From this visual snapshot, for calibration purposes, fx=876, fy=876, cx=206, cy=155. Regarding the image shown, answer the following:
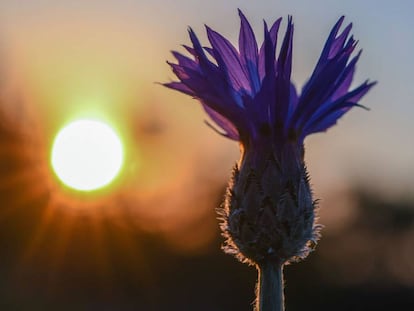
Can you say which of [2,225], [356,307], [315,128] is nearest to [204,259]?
[356,307]

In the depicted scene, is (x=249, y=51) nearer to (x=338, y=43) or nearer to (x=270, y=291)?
(x=338, y=43)

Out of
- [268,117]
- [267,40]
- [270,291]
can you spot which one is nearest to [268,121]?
[268,117]

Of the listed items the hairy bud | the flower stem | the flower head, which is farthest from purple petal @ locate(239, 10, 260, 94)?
the flower stem

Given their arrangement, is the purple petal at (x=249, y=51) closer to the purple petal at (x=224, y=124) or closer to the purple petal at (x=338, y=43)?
the purple petal at (x=224, y=124)

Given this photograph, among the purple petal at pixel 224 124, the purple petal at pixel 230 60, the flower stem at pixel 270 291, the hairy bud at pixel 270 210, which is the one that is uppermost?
the purple petal at pixel 230 60

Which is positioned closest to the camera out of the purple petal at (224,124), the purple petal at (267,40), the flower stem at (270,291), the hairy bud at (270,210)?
the flower stem at (270,291)

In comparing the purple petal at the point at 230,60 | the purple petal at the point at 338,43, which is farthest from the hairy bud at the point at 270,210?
the purple petal at the point at 338,43
